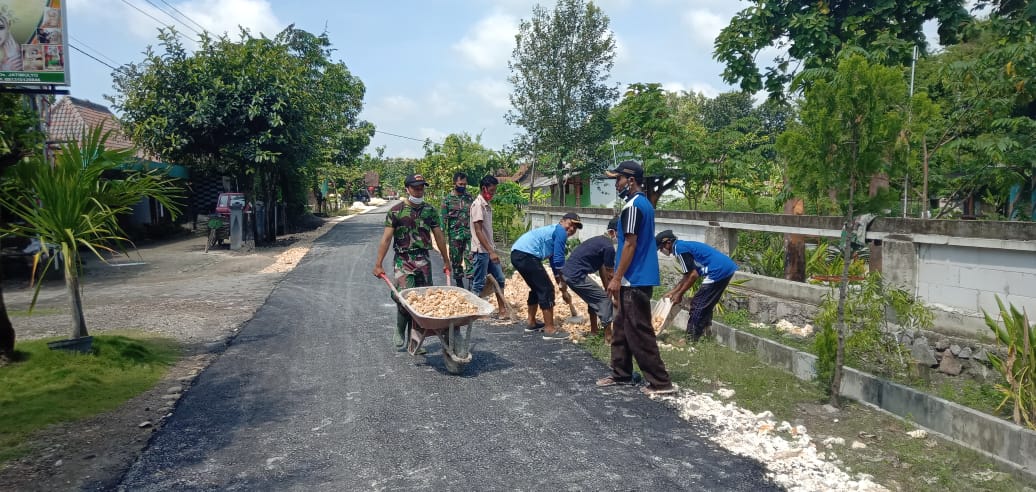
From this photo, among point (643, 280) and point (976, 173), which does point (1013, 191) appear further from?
point (643, 280)

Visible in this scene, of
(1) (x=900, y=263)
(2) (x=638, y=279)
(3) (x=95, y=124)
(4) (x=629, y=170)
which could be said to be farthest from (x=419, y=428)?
(3) (x=95, y=124)

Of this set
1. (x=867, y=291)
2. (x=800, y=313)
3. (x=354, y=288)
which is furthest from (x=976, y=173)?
(x=354, y=288)

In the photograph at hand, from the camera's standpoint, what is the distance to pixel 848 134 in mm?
4914

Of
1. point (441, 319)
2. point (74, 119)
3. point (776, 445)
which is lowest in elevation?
point (776, 445)

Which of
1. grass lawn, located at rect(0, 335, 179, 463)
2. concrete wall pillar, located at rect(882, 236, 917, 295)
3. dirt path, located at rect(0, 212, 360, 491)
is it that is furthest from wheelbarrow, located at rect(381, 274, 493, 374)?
concrete wall pillar, located at rect(882, 236, 917, 295)

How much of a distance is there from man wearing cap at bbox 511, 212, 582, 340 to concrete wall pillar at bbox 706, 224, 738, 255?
2.39 metres

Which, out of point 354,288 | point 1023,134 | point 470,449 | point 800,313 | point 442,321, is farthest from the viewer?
point 354,288

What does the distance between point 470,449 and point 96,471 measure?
2.33 metres

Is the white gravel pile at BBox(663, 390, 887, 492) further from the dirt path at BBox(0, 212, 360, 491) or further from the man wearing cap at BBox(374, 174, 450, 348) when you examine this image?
the dirt path at BBox(0, 212, 360, 491)

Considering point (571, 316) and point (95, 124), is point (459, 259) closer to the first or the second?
point (571, 316)

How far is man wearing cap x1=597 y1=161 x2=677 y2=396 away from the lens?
18.2 ft

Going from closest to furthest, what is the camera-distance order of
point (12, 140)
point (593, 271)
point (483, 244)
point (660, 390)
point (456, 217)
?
point (660, 390) → point (12, 140) → point (593, 271) → point (483, 244) → point (456, 217)

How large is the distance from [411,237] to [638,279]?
2628 millimetres

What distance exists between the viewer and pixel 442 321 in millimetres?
5953
